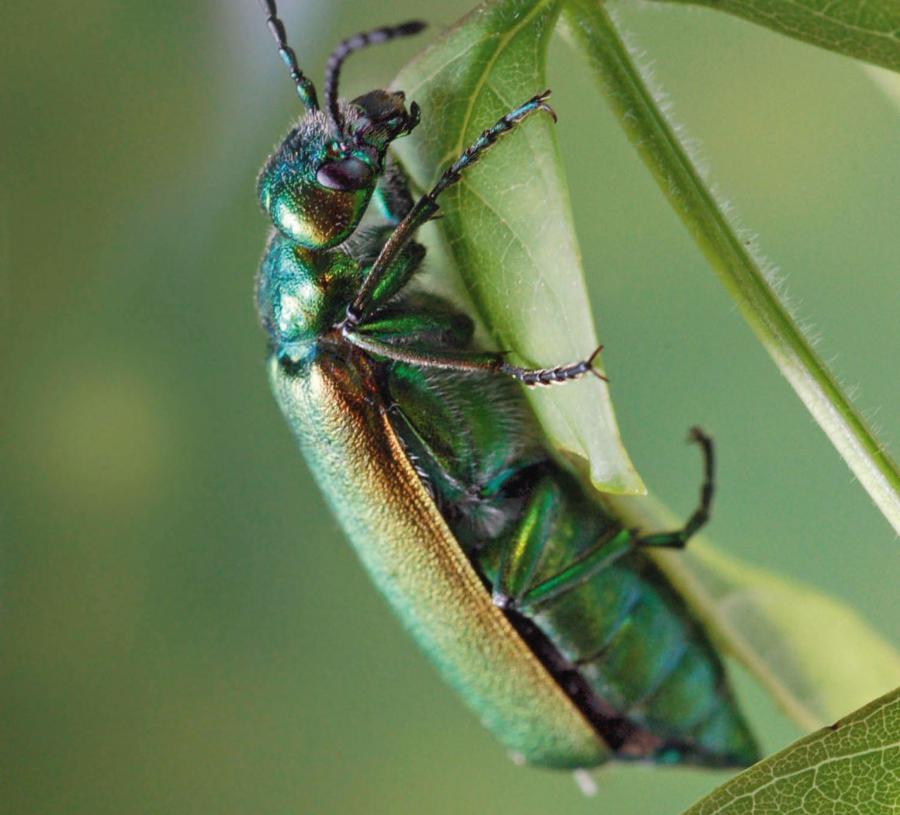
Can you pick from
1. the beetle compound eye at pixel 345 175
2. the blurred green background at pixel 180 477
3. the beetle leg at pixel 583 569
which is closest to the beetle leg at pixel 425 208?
the beetle compound eye at pixel 345 175

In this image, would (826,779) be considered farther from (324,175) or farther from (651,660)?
(324,175)

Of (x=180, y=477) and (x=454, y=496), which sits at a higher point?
(x=180, y=477)

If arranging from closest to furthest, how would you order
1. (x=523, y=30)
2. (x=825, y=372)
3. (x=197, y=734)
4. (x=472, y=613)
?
1. (x=825, y=372)
2. (x=523, y=30)
3. (x=472, y=613)
4. (x=197, y=734)

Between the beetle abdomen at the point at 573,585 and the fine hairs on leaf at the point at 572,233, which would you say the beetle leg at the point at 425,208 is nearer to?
the fine hairs on leaf at the point at 572,233

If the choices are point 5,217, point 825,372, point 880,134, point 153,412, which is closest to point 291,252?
point 825,372

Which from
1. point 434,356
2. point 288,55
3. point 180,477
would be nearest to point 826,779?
point 434,356

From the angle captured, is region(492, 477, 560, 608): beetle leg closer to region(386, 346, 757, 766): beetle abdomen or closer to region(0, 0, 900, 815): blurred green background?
region(386, 346, 757, 766): beetle abdomen

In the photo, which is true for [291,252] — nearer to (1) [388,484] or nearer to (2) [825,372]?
(1) [388,484]
